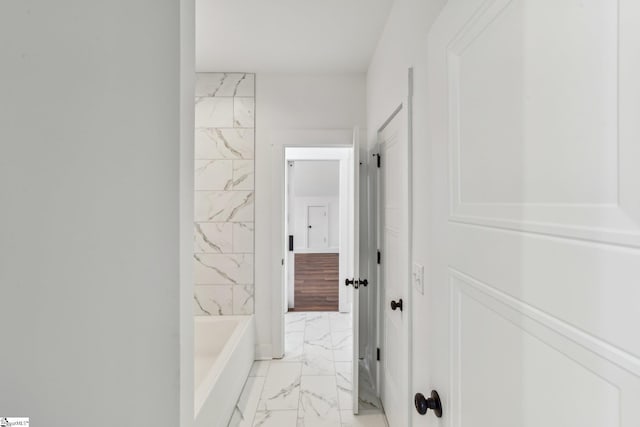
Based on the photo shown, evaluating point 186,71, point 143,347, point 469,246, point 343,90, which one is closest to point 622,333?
point 469,246

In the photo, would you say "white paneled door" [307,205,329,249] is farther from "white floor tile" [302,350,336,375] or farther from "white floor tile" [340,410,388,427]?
"white floor tile" [340,410,388,427]

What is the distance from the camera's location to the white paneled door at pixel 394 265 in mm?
1562

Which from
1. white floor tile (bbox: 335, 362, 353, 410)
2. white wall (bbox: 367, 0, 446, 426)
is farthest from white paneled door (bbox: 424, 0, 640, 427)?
white floor tile (bbox: 335, 362, 353, 410)

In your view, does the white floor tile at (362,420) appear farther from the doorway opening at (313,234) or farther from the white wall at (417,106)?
the doorway opening at (313,234)

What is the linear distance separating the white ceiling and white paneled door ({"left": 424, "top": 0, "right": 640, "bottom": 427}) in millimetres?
1435

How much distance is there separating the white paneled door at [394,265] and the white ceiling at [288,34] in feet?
2.30

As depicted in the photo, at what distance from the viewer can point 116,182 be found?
2.39ft

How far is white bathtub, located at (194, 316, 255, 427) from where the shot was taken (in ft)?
5.57

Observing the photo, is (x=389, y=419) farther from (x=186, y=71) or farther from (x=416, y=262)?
(x=186, y=71)

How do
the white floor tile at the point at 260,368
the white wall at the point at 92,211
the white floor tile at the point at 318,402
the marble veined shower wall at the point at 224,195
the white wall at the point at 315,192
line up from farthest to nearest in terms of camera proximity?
the white wall at the point at 315,192, the marble veined shower wall at the point at 224,195, the white floor tile at the point at 260,368, the white floor tile at the point at 318,402, the white wall at the point at 92,211

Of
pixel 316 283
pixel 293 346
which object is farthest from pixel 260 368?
pixel 316 283

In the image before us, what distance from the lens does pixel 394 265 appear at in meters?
1.94

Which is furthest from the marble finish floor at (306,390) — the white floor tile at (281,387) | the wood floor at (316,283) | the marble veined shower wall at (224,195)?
the wood floor at (316,283)

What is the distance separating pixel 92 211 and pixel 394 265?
1597 mm
